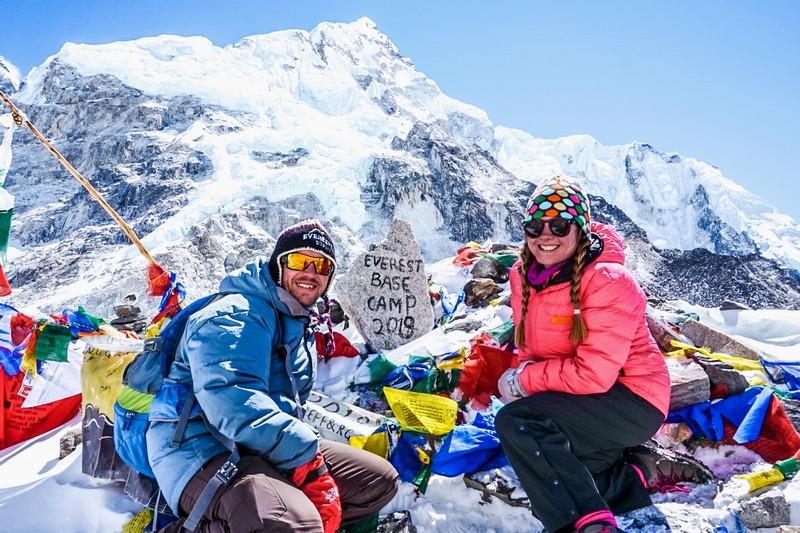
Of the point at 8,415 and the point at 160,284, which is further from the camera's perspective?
the point at 160,284

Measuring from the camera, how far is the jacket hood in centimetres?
194

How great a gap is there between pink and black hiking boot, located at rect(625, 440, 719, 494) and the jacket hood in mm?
1702

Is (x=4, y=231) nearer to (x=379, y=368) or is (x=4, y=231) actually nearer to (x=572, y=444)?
(x=379, y=368)

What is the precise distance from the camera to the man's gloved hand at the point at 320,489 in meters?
1.80

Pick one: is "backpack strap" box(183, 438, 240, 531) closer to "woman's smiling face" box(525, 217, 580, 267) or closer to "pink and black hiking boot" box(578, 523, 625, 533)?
"pink and black hiking boot" box(578, 523, 625, 533)

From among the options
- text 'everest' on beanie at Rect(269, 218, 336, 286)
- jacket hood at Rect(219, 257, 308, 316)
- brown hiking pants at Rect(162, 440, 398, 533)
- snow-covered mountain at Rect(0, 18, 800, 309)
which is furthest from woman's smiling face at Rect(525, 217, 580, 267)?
snow-covered mountain at Rect(0, 18, 800, 309)

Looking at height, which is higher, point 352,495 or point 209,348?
point 209,348

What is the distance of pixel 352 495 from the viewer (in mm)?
2064

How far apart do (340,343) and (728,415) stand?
308 centimetres

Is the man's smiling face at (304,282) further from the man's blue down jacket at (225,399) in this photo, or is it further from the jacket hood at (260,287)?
the man's blue down jacket at (225,399)

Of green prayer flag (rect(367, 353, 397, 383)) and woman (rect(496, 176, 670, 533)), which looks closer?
woman (rect(496, 176, 670, 533))

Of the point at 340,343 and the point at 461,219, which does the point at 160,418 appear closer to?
the point at 340,343

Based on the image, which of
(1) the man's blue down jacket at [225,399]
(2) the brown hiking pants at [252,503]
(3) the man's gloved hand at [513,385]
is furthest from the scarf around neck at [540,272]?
(2) the brown hiking pants at [252,503]

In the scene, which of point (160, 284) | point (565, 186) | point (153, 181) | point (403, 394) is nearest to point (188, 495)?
point (403, 394)
